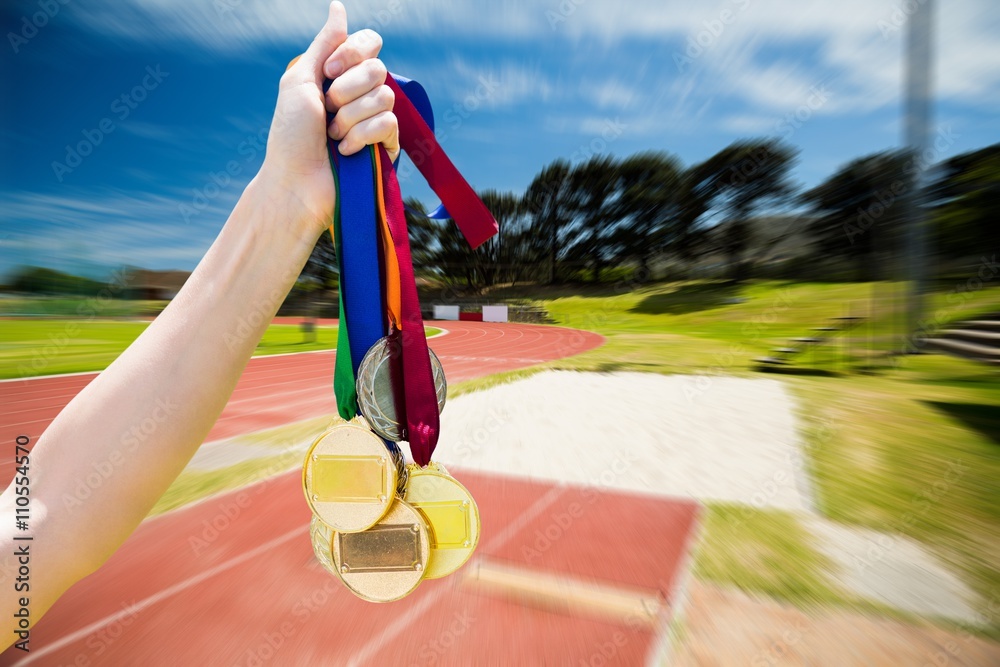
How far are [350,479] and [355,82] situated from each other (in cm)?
58

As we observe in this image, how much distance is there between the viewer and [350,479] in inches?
32.7

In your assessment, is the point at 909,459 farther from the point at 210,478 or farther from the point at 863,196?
the point at 863,196

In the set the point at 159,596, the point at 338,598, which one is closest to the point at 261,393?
the point at 159,596

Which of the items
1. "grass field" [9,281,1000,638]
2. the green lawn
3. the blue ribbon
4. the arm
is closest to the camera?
the arm

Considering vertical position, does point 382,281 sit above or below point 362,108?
below

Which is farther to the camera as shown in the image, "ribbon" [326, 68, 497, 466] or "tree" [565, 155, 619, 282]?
"tree" [565, 155, 619, 282]

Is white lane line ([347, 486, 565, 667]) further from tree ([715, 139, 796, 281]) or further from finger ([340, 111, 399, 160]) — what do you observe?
tree ([715, 139, 796, 281])

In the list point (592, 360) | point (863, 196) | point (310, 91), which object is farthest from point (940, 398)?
point (863, 196)

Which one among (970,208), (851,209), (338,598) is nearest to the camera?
(338,598)

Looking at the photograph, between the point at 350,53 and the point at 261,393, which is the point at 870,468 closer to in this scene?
the point at 350,53

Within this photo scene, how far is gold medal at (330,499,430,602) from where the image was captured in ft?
2.80

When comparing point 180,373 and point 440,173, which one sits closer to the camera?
point 180,373

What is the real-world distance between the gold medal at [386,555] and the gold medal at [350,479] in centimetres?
3

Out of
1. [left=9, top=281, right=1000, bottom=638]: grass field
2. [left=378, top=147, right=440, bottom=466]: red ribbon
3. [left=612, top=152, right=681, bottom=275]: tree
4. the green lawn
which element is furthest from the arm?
[left=612, top=152, right=681, bottom=275]: tree
